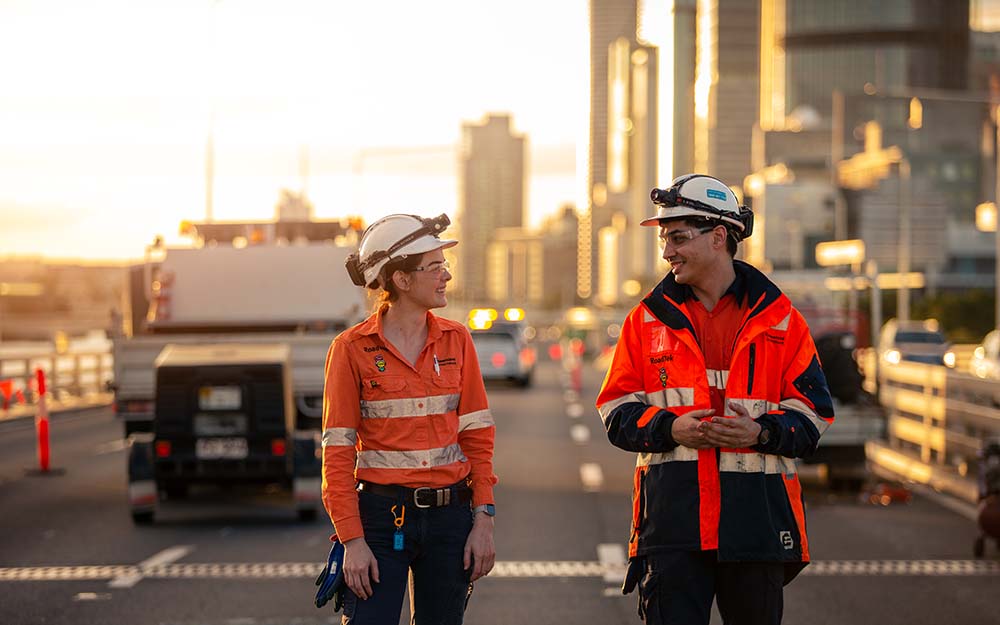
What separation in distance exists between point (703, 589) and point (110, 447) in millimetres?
18327

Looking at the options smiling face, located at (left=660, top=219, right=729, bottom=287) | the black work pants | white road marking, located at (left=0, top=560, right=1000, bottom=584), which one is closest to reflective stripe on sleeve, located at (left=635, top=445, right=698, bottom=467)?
the black work pants

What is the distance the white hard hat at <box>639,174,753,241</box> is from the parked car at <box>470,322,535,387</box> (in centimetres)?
3519

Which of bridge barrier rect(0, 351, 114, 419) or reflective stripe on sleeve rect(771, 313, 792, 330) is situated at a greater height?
reflective stripe on sleeve rect(771, 313, 792, 330)

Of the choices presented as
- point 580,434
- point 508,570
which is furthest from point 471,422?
point 580,434

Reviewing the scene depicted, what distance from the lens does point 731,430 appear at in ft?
14.5

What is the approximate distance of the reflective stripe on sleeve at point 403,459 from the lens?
15.7ft

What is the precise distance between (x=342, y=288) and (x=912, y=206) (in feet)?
130

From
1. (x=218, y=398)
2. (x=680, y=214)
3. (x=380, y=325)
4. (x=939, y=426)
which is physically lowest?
(x=939, y=426)

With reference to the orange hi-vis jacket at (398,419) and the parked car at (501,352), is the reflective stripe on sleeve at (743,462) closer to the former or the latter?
the orange hi-vis jacket at (398,419)

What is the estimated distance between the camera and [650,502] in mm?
4633

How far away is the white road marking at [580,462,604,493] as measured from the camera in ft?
53.1

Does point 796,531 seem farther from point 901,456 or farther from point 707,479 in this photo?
point 901,456

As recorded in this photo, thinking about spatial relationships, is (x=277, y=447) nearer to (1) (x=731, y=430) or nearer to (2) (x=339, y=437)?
(2) (x=339, y=437)

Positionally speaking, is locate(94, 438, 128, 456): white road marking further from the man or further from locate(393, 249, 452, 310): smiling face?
the man
